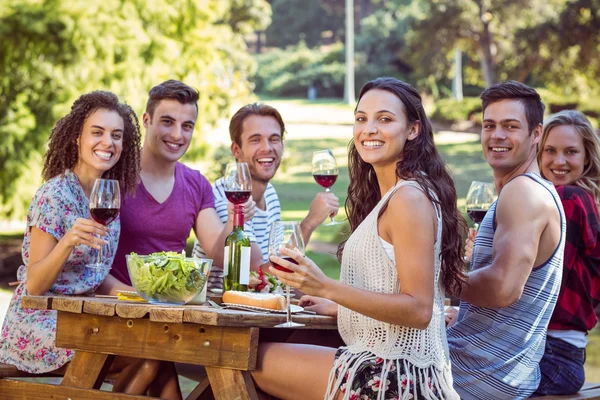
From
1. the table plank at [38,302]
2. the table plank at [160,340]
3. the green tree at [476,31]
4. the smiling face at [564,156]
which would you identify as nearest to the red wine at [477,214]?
the smiling face at [564,156]

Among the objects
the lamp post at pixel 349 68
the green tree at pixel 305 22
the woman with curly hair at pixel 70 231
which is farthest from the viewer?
the green tree at pixel 305 22

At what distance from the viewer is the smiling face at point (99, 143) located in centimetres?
427

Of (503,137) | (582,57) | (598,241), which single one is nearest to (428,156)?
(503,137)

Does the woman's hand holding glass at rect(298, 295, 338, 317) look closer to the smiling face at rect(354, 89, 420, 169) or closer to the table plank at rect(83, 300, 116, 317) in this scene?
the smiling face at rect(354, 89, 420, 169)

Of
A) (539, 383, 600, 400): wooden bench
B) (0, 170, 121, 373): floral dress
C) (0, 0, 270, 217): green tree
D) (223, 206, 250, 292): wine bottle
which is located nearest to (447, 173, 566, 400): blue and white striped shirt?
(539, 383, 600, 400): wooden bench

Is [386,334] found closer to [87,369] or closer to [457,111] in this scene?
[87,369]

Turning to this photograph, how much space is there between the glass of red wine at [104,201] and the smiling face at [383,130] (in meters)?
1.02

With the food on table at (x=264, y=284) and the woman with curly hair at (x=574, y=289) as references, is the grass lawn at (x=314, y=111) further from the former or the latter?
the food on table at (x=264, y=284)

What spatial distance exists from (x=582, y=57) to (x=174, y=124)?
65.9 feet

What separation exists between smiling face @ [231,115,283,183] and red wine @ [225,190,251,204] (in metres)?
1.31

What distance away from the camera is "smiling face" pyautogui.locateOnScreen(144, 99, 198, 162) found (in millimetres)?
4980

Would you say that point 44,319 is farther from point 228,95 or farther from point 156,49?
point 228,95

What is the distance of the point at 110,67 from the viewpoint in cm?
1201

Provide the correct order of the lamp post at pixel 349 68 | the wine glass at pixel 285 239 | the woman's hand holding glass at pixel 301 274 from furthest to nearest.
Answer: the lamp post at pixel 349 68 < the wine glass at pixel 285 239 < the woman's hand holding glass at pixel 301 274
